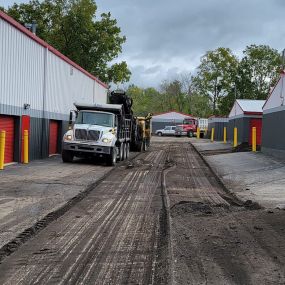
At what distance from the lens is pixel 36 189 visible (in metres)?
13.3

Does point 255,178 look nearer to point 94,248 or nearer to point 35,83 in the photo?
point 94,248

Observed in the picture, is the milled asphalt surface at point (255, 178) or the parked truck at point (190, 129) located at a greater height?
the parked truck at point (190, 129)

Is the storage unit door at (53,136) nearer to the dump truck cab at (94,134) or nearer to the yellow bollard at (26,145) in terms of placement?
the dump truck cab at (94,134)

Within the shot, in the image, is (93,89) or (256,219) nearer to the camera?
(256,219)

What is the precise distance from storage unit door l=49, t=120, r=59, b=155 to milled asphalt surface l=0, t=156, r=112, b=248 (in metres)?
4.54

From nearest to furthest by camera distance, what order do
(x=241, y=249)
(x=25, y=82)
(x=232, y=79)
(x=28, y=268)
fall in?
(x=28, y=268)
(x=241, y=249)
(x=25, y=82)
(x=232, y=79)

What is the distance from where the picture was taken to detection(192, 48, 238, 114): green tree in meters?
91.5

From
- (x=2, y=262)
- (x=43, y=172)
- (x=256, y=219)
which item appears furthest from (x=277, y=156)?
(x=2, y=262)

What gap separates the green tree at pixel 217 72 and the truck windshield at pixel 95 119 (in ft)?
225

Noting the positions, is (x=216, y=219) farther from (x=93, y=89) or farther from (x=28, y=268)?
(x=93, y=89)

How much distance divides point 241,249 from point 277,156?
1812 cm

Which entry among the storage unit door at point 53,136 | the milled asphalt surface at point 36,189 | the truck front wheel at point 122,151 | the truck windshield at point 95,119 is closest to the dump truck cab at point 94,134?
the truck windshield at point 95,119

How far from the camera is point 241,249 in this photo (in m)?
7.28

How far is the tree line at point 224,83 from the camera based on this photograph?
270 ft
